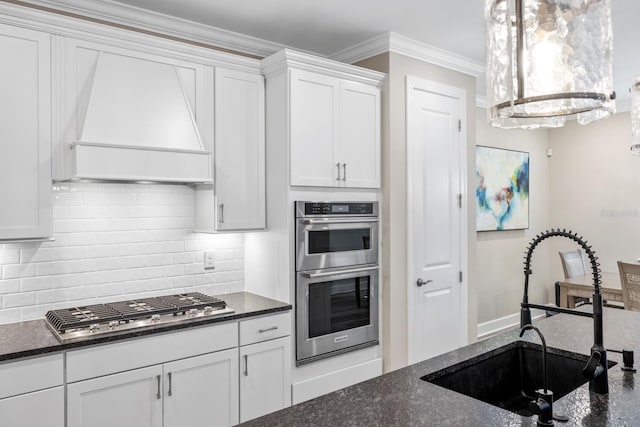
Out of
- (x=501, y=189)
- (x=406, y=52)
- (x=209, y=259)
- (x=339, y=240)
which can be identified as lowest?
(x=209, y=259)

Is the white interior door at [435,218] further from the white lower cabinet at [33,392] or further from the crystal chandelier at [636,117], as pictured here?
the white lower cabinet at [33,392]

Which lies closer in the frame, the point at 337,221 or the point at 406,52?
the point at 337,221

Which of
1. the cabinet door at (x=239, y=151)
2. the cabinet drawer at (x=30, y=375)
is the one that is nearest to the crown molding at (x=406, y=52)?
the cabinet door at (x=239, y=151)

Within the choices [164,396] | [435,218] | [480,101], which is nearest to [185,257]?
[164,396]

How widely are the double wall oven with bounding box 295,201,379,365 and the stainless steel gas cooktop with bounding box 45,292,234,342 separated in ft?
1.80

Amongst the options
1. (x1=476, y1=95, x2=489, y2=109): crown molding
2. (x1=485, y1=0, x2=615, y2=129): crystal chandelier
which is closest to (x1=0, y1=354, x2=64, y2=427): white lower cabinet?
(x1=485, y1=0, x2=615, y2=129): crystal chandelier

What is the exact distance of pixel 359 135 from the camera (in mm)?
3283

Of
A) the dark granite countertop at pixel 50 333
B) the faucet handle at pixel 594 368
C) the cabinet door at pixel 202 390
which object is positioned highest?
the faucet handle at pixel 594 368

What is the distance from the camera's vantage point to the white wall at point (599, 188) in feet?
17.4

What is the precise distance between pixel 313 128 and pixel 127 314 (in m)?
1.57

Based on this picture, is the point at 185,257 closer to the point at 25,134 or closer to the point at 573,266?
the point at 25,134

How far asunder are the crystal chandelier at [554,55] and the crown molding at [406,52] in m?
2.25

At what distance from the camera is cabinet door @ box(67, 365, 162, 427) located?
2.16m

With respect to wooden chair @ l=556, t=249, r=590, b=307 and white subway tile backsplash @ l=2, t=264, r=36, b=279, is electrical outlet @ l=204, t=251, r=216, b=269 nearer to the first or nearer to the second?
white subway tile backsplash @ l=2, t=264, r=36, b=279
